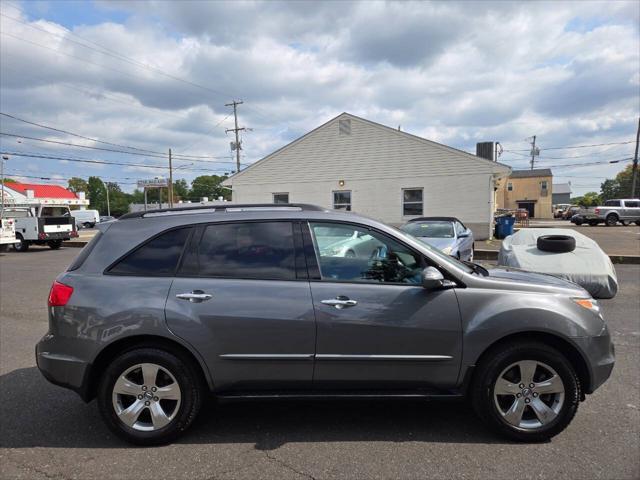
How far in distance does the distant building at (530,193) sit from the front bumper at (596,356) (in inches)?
2291

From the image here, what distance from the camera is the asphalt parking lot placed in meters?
2.71

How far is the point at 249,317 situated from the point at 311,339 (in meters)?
0.46

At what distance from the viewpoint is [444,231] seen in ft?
36.1

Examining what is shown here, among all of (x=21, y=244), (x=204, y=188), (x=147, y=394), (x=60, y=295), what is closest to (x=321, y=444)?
(x=147, y=394)

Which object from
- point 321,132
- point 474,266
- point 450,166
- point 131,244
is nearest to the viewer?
point 131,244

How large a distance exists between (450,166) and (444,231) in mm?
9418

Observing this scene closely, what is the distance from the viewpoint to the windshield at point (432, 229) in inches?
427

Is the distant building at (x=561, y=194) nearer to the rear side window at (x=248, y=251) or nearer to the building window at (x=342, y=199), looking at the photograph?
the building window at (x=342, y=199)

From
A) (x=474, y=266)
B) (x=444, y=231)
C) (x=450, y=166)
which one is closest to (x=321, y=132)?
(x=450, y=166)

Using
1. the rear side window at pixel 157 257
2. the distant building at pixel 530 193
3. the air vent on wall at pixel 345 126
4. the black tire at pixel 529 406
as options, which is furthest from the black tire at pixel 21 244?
the distant building at pixel 530 193

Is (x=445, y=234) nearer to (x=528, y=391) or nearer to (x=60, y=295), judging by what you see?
(x=528, y=391)

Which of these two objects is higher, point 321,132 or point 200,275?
point 321,132

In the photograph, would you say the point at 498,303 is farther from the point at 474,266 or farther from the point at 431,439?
the point at 431,439

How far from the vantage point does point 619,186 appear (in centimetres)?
8594
